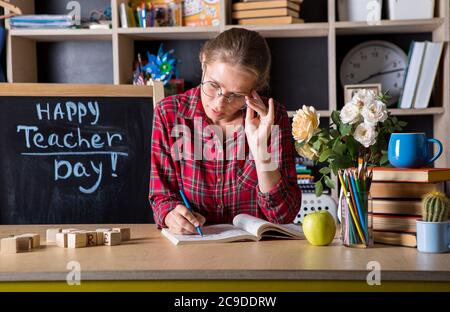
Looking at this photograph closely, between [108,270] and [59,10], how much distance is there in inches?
101

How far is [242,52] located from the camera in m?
1.72

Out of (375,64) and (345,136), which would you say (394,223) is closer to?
(345,136)

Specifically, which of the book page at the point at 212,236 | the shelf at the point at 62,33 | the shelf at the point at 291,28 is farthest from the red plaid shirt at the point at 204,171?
the shelf at the point at 62,33

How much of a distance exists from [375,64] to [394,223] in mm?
1964

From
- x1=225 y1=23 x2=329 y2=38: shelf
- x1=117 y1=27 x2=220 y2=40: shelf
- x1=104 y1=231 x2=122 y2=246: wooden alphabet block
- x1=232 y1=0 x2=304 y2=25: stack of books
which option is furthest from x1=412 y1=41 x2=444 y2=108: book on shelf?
x1=104 y1=231 x2=122 y2=246: wooden alphabet block

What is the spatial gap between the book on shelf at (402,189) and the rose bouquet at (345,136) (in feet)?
0.22

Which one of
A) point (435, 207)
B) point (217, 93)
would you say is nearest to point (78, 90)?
point (217, 93)

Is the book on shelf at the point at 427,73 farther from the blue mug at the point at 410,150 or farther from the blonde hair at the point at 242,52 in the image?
the blue mug at the point at 410,150

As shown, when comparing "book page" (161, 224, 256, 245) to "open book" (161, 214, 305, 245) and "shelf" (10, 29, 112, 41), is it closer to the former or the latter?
"open book" (161, 214, 305, 245)

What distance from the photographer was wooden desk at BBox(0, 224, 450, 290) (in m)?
1.17

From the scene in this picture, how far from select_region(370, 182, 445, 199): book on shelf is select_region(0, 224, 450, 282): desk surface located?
13cm

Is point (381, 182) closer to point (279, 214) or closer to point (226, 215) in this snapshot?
point (279, 214)

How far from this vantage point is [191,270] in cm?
118
